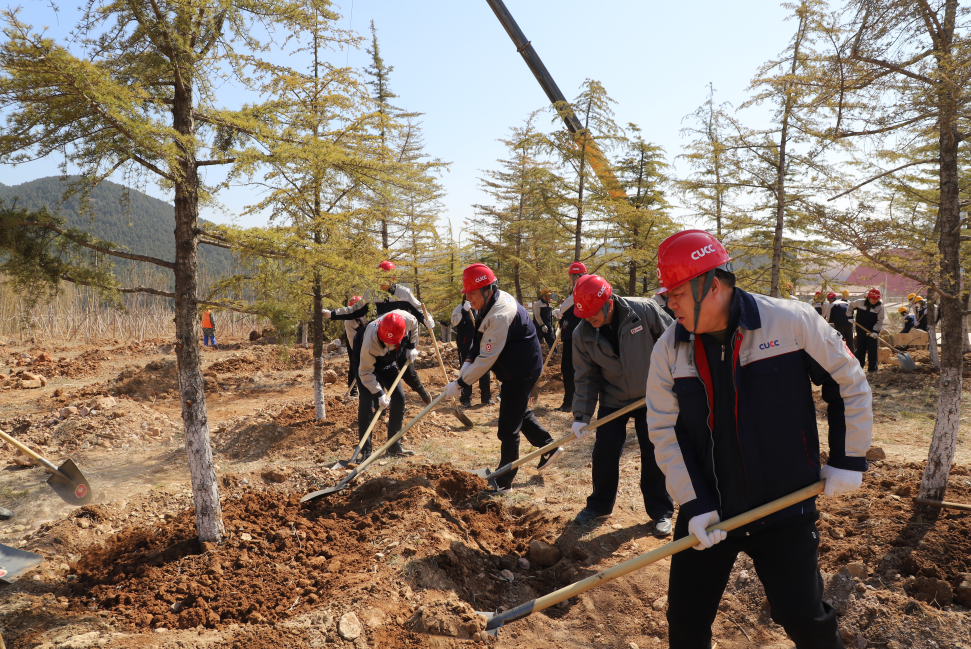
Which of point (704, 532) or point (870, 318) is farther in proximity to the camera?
point (870, 318)

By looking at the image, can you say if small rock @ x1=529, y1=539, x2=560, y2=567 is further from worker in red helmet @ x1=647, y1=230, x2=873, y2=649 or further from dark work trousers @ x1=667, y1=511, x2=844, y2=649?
worker in red helmet @ x1=647, y1=230, x2=873, y2=649

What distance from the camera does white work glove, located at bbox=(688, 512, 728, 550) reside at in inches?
86.1

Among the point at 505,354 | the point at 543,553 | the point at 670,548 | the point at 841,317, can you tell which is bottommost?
the point at 543,553

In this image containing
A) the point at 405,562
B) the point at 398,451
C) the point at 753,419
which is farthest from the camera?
the point at 398,451

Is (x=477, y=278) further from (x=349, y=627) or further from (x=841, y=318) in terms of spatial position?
(x=841, y=318)

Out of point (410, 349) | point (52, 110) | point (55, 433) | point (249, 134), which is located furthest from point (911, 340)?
point (55, 433)

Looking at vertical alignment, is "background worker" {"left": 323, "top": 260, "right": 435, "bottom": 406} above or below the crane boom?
below

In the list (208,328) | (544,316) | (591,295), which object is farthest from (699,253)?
(208,328)

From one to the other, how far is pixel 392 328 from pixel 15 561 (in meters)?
3.62

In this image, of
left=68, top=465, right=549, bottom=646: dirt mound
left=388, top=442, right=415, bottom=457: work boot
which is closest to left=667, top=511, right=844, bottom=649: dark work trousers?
left=68, top=465, right=549, bottom=646: dirt mound

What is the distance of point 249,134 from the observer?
4.05 m

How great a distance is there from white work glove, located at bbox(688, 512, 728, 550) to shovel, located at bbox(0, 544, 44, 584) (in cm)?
450

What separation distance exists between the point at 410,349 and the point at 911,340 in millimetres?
16662

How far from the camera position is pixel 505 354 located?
16.7 ft
